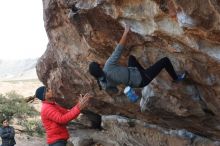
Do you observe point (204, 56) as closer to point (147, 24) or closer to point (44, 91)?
point (147, 24)

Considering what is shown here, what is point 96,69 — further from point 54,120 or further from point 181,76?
point 181,76

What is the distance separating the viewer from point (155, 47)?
346 inches

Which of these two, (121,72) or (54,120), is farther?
(121,72)

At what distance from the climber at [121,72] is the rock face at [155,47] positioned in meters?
0.44


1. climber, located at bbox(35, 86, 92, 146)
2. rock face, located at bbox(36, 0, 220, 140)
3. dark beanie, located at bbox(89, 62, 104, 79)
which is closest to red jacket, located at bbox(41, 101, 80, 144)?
climber, located at bbox(35, 86, 92, 146)

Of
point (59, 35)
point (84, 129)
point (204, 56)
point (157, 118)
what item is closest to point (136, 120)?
point (157, 118)

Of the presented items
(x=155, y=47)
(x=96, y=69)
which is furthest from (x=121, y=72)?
(x=155, y=47)

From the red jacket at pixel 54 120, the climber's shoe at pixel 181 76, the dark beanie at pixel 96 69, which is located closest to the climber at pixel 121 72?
the dark beanie at pixel 96 69

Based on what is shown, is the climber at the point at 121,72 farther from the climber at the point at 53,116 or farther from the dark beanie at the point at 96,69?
the climber at the point at 53,116

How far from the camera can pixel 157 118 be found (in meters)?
12.1

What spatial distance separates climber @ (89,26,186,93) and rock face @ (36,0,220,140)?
0.44 meters

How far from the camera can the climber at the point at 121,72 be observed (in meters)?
7.86

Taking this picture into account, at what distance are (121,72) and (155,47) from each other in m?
1.24

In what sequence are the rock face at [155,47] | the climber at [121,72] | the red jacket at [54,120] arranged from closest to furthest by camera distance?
the rock face at [155,47], the red jacket at [54,120], the climber at [121,72]
